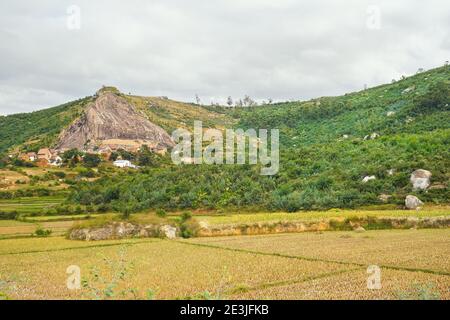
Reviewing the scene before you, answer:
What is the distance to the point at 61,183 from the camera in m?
98.0

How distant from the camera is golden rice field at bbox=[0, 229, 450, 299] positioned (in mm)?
19219

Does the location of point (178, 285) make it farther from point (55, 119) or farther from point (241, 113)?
point (241, 113)

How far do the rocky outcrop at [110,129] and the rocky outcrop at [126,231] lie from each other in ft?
333

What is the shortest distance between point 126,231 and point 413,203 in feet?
111

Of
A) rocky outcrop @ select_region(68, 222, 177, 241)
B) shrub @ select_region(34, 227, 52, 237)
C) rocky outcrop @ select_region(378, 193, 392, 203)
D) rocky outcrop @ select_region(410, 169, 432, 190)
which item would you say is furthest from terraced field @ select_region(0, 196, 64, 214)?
rocky outcrop @ select_region(410, 169, 432, 190)

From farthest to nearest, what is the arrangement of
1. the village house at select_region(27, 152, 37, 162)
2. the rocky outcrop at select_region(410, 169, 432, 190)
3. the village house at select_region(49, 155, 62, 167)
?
the village house at select_region(27, 152, 37, 162), the village house at select_region(49, 155, 62, 167), the rocky outcrop at select_region(410, 169, 432, 190)

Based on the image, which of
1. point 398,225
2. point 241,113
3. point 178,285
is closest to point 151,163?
point 241,113

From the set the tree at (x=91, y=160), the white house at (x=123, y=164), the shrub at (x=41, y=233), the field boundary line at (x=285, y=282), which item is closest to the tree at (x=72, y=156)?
the tree at (x=91, y=160)

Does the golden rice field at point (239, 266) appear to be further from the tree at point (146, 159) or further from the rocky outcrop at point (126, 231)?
the tree at point (146, 159)

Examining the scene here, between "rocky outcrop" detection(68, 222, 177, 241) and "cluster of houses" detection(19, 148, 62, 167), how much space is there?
248 ft

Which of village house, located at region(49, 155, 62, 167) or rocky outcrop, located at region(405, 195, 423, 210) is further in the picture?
village house, located at region(49, 155, 62, 167)

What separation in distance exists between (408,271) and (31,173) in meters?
93.8

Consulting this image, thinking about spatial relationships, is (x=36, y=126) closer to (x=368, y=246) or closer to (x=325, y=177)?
(x=325, y=177)

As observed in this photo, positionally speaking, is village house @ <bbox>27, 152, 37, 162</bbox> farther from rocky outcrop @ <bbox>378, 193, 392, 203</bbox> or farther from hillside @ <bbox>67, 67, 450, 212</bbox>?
rocky outcrop @ <bbox>378, 193, 392, 203</bbox>
